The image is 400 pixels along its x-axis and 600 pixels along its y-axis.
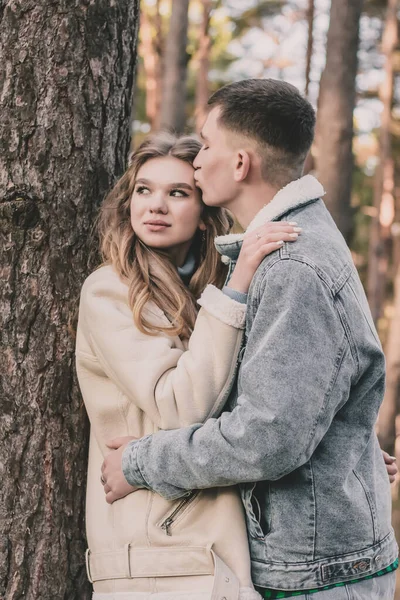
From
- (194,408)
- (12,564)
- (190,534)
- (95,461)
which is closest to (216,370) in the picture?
(194,408)

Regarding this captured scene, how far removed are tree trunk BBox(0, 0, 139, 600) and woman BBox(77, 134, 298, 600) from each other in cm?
14

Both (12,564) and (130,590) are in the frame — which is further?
(12,564)

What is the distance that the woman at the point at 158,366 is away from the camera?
236cm

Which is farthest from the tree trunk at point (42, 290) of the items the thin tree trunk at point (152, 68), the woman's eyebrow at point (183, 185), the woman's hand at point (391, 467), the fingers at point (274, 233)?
the thin tree trunk at point (152, 68)

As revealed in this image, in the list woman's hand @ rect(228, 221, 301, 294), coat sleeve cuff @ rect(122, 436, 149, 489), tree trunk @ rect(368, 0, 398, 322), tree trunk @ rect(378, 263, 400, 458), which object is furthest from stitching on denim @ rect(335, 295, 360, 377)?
tree trunk @ rect(368, 0, 398, 322)

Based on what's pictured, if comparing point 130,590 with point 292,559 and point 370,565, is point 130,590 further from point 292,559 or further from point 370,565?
point 370,565

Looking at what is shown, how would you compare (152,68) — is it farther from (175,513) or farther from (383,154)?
(175,513)

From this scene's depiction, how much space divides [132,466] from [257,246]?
2.56 feet

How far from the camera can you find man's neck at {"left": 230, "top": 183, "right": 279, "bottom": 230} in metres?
2.57

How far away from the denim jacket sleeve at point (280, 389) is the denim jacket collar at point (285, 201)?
0.25 m

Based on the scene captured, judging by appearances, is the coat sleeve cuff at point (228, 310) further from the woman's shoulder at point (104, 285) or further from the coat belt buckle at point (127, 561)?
the coat belt buckle at point (127, 561)

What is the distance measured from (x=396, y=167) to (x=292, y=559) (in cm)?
1830

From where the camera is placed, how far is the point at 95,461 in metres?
2.77

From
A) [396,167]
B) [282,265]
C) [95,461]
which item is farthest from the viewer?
[396,167]
